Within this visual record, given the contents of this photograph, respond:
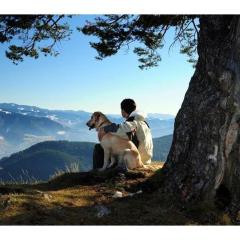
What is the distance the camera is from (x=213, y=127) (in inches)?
354

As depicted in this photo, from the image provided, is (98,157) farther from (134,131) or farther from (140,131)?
(140,131)

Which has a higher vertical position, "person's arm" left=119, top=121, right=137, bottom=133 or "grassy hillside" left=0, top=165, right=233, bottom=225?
"person's arm" left=119, top=121, right=137, bottom=133

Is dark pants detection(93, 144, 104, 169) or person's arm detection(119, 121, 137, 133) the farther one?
dark pants detection(93, 144, 104, 169)

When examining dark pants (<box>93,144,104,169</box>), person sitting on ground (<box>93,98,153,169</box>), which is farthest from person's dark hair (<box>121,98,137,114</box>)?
dark pants (<box>93,144,104,169</box>)

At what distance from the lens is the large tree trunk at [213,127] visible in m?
8.92

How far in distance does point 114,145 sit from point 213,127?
123 inches

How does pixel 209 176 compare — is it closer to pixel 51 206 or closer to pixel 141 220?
pixel 141 220

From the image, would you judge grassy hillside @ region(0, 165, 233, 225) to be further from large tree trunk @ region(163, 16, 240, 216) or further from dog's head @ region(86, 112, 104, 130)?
dog's head @ region(86, 112, 104, 130)

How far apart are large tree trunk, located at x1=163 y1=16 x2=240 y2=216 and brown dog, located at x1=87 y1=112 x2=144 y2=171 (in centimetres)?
177

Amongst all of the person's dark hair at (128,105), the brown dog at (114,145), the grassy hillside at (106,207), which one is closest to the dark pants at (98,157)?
the brown dog at (114,145)

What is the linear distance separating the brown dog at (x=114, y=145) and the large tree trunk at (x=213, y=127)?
1.77 m

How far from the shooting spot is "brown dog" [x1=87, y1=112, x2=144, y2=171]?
11.3m

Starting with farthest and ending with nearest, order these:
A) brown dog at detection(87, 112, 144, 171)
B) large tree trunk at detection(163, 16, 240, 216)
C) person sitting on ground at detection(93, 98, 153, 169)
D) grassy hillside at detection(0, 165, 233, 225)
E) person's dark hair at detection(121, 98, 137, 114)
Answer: person's dark hair at detection(121, 98, 137, 114) < person sitting on ground at detection(93, 98, 153, 169) < brown dog at detection(87, 112, 144, 171) < large tree trunk at detection(163, 16, 240, 216) < grassy hillside at detection(0, 165, 233, 225)

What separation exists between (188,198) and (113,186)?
1.98 meters
